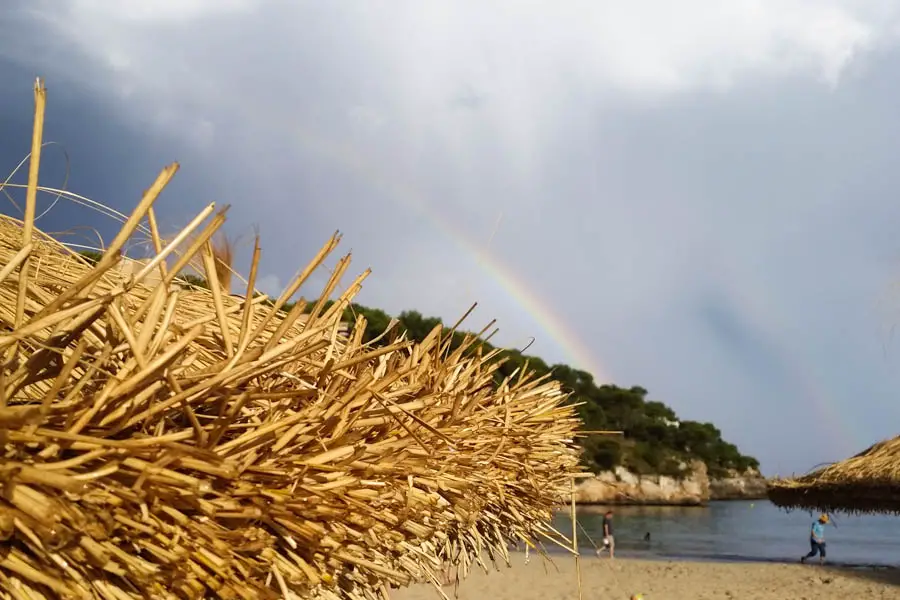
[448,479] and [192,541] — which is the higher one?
[448,479]

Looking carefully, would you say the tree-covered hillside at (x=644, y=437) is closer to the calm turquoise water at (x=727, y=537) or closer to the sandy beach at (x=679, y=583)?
the calm turquoise water at (x=727, y=537)

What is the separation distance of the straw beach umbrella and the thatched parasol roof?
12.1 m

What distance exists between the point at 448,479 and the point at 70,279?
830 mm

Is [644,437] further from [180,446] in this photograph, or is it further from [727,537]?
[180,446]

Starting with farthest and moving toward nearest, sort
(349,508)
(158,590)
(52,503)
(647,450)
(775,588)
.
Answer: (647,450), (775,588), (349,508), (158,590), (52,503)

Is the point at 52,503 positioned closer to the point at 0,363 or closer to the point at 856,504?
the point at 0,363

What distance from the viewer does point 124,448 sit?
0.77 meters

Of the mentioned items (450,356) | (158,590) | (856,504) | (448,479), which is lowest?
(158,590)

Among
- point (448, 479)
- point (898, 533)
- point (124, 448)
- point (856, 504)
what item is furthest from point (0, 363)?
point (898, 533)

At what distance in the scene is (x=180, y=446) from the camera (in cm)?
79

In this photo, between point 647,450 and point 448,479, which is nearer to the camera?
point 448,479

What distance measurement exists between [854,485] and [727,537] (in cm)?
2187

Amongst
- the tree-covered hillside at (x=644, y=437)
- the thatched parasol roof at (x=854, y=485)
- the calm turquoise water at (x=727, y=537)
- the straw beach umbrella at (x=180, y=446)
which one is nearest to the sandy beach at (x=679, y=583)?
the calm turquoise water at (x=727, y=537)

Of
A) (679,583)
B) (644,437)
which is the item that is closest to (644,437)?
(644,437)
